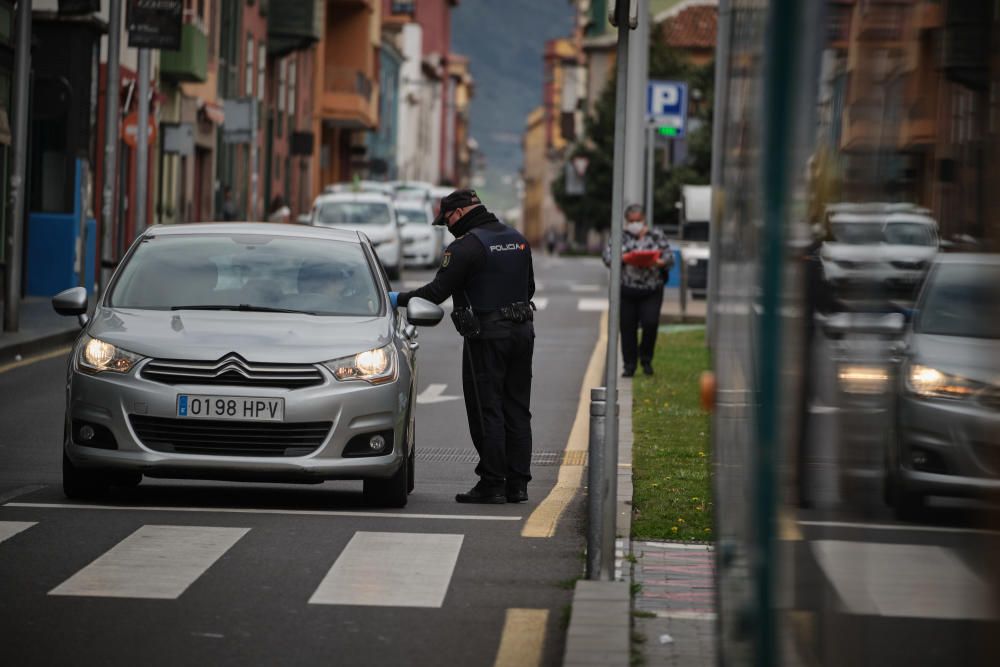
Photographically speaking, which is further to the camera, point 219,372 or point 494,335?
point 494,335

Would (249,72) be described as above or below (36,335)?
above

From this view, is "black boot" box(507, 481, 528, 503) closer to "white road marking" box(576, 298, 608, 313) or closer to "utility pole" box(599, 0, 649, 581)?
"utility pole" box(599, 0, 649, 581)

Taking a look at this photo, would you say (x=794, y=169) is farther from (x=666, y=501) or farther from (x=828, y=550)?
(x=666, y=501)

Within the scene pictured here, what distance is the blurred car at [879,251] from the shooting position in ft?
8.15

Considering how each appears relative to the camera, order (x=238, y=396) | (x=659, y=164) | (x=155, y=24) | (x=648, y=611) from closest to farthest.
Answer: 1. (x=648, y=611)
2. (x=238, y=396)
3. (x=155, y=24)
4. (x=659, y=164)

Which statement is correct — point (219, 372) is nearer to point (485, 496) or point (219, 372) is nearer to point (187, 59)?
point (485, 496)

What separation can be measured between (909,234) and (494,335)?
8.04 metres

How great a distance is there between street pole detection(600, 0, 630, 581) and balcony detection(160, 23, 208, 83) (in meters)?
34.7

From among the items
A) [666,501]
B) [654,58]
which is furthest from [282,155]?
[666,501]

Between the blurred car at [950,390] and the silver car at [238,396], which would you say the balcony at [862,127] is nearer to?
the blurred car at [950,390]

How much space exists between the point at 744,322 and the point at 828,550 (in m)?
1.42

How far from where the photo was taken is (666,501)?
34.6 ft

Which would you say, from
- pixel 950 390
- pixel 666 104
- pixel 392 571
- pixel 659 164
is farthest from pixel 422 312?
pixel 659 164

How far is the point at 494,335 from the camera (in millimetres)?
10562
